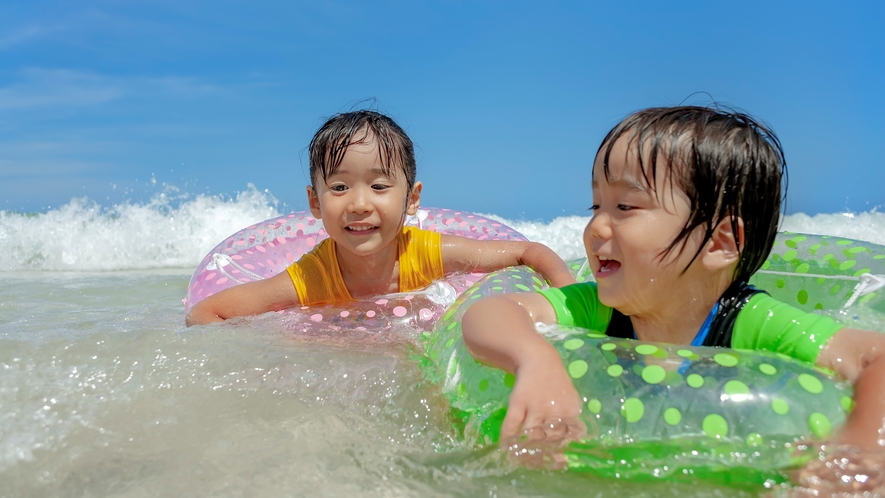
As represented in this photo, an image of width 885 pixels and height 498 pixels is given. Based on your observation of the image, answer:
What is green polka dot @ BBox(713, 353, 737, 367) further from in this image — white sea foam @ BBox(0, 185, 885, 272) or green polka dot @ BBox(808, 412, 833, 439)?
white sea foam @ BBox(0, 185, 885, 272)

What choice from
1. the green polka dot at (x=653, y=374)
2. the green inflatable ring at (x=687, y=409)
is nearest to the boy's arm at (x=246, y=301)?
the green inflatable ring at (x=687, y=409)

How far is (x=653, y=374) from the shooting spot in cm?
175

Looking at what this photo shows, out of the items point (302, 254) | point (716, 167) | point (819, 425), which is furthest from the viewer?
point (302, 254)

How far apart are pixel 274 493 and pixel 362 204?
196 cm

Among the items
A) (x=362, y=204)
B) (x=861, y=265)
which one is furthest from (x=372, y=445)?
(x=861, y=265)

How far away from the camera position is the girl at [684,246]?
1.80 m

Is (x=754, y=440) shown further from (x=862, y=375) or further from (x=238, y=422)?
(x=238, y=422)

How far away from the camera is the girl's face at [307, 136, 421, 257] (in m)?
3.48

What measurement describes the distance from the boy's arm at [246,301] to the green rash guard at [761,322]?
74.5 inches

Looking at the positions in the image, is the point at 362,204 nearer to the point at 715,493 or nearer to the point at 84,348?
the point at 84,348

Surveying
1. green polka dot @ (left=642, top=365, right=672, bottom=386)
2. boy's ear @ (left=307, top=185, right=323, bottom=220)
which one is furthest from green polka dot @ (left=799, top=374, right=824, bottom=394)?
boy's ear @ (left=307, top=185, right=323, bottom=220)

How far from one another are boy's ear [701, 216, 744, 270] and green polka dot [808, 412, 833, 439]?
0.48 metres

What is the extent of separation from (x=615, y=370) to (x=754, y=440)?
356 millimetres

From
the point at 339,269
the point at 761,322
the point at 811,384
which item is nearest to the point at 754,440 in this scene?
the point at 811,384
